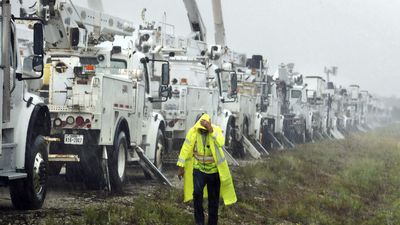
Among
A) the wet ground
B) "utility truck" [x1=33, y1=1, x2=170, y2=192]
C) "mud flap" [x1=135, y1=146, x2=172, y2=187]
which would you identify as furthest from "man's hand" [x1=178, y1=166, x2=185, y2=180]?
"mud flap" [x1=135, y1=146, x2=172, y2=187]

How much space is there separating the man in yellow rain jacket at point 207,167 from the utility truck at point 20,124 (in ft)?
6.15

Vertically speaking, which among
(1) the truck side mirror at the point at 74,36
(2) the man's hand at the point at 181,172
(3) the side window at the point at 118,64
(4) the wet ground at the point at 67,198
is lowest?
(4) the wet ground at the point at 67,198

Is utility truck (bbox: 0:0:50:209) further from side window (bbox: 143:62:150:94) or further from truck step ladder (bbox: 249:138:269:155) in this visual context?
truck step ladder (bbox: 249:138:269:155)

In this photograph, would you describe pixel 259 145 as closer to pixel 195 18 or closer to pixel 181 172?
pixel 195 18

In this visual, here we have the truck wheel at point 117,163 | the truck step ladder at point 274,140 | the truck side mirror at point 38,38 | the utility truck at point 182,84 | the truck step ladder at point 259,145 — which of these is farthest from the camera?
the truck step ladder at point 274,140

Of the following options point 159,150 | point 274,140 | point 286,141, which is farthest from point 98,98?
point 286,141

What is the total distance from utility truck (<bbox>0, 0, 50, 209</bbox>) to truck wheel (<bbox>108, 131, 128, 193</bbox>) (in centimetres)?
236

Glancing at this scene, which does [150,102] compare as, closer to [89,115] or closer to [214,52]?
[89,115]

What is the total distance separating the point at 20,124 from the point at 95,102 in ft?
7.81

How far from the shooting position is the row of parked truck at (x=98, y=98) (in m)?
9.10

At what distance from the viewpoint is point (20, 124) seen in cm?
913

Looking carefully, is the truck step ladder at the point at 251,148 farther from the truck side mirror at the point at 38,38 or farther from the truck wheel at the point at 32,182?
the truck side mirror at the point at 38,38

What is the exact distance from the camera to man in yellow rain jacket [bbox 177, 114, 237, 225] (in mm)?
9453

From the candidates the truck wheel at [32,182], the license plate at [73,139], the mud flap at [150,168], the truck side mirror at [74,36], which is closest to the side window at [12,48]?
the truck wheel at [32,182]
